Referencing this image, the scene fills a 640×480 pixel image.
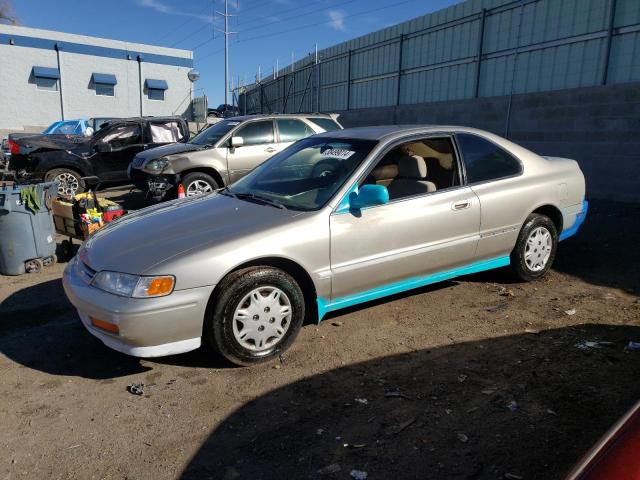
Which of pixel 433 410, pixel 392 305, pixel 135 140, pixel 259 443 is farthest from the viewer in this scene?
pixel 135 140

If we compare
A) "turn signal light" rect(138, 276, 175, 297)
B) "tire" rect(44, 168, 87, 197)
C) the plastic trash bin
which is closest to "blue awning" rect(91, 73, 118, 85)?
"tire" rect(44, 168, 87, 197)

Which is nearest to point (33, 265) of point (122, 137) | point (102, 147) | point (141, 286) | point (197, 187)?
point (197, 187)

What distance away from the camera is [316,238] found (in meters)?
3.54

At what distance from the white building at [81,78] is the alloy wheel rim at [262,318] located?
2829cm

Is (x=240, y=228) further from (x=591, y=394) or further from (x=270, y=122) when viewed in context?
(x=270, y=122)

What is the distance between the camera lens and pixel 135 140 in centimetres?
1102

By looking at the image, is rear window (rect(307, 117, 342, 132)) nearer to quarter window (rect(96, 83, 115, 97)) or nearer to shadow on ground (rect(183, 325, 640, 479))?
shadow on ground (rect(183, 325, 640, 479))

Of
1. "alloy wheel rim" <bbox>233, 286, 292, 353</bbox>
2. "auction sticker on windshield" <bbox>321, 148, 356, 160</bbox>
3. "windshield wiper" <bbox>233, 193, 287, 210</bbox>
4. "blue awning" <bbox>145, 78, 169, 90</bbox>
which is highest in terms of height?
"blue awning" <bbox>145, 78, 169, 90</bbox>

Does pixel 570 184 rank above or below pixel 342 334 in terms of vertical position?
above

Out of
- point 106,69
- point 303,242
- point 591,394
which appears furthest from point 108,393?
point 106,69

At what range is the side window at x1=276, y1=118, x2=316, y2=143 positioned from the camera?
29.1 feet

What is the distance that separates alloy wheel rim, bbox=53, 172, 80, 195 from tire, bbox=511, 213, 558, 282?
9.10m

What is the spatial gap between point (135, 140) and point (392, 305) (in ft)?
28.0

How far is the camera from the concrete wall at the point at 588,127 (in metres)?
8.00
